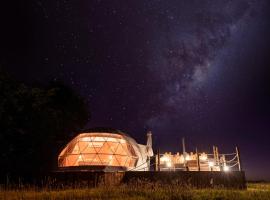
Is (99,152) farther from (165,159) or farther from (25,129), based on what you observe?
(25,129)

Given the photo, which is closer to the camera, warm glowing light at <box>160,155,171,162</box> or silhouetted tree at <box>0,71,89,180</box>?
→ silhouetted tree at <box>0,71,89,180</box>

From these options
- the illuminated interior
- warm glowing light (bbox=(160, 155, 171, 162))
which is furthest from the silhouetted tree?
warm glowing light (bbox=(160, 155, 171, 162))

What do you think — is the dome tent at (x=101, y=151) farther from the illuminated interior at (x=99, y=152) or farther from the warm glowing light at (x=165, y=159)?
the warm glowing light at (x=165, y=159)

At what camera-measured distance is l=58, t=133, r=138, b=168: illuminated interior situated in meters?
15.3

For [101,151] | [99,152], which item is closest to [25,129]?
[99,152]

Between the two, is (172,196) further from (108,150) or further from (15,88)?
(15,88)

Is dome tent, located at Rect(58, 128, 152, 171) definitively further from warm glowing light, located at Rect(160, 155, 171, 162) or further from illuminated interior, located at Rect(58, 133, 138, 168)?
warm glowing light, located at Rect(160, 155, 171, 162)

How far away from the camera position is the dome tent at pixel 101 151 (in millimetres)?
15250

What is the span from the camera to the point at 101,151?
16.3 metres

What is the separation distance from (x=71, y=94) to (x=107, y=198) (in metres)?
16.4

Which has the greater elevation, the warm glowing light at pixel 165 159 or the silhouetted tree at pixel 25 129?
the silhouetted tree at pixel 25 129

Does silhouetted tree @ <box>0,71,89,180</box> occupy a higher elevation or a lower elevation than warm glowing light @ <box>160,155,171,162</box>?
higher

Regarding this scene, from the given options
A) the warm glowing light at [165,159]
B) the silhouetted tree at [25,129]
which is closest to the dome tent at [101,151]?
the warm glowing light at [165,159]

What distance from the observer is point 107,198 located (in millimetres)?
7070
